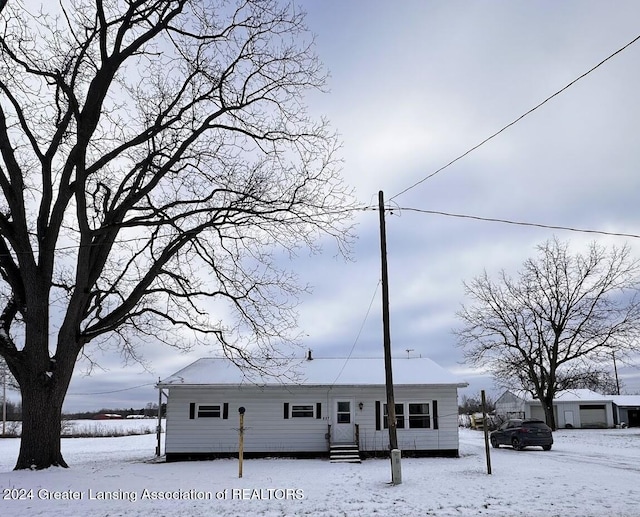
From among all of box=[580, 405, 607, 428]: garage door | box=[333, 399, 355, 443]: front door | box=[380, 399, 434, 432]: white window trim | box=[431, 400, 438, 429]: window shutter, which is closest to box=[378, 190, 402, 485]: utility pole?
box=[333, 399, 355, 443]: front door

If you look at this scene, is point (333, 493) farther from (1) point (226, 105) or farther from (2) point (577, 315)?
(2) point (577, 315)

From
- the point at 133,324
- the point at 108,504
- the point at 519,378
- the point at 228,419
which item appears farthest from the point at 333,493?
the point at 519,378

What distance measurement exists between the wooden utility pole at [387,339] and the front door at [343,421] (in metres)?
7.62

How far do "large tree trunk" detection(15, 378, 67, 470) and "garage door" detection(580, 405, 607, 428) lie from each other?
49.0 m

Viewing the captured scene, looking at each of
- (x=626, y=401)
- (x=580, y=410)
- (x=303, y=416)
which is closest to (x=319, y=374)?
(x=303, y=416)

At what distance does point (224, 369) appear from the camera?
24016 mm

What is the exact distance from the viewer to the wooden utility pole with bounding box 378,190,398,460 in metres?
13.7

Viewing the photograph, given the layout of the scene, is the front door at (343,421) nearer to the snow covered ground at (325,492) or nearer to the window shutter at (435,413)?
the window shutter at (435,413)

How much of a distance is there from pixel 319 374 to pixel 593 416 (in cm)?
3914

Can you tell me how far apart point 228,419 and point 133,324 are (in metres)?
6.04

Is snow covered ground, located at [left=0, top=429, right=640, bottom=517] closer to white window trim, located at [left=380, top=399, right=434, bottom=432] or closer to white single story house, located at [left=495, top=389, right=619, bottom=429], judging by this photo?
white window trim, located at [left=380, top=399, right=434, bottom=432]

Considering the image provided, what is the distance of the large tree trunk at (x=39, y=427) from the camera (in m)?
14.2

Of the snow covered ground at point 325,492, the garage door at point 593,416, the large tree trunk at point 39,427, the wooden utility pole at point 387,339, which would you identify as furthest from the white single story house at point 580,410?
the large tree trunk at point 39,427

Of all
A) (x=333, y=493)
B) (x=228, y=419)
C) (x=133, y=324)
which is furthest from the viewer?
(x=228, y=419)
